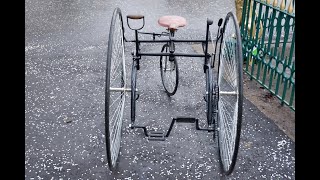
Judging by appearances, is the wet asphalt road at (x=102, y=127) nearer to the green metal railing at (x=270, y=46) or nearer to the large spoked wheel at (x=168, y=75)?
the large spoked wheel at (x=168, y=75)

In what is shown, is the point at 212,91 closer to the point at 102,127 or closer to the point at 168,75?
the point at 102,127

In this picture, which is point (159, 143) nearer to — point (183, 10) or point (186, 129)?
point (186, 129)

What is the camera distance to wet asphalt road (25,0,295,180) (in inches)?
126

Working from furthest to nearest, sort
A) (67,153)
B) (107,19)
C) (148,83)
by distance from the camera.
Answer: (107,19) → (148,83) → (67,153)

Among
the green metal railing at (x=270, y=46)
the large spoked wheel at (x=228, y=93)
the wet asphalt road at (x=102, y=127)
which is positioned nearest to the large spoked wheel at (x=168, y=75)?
the wet asphalt road at (x=102, y=127)

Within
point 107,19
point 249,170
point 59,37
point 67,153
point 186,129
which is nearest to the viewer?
point 249,170

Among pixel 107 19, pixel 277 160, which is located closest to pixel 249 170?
pixel 277 160

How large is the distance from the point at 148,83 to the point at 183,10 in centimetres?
402

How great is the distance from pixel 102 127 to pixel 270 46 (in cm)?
227

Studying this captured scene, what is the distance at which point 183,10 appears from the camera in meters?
8.33

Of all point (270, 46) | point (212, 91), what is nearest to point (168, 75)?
point (270, 46)

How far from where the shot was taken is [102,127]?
150 inches

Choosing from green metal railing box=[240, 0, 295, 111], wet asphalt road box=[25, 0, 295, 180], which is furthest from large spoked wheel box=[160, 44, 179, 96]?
green metal railing box=[240, 0, 295, 111]

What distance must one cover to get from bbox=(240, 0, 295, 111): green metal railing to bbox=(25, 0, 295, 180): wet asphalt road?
0.47 m
